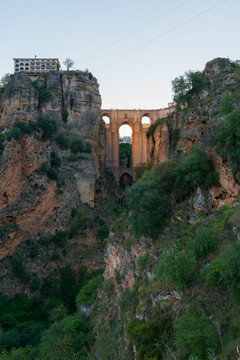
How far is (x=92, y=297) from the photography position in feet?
73.5

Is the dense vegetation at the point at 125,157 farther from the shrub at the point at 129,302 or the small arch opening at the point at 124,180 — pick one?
the shrub at the point at 129,302

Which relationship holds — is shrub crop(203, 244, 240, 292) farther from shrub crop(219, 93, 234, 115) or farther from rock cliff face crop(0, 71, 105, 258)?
rock cliff face crop(0, 71, 105, 258)

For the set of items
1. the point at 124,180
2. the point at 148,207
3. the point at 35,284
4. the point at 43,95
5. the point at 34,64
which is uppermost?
the point at 34,64

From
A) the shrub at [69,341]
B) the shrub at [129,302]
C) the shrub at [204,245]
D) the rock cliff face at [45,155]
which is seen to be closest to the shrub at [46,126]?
the rock cliff face at [45,155]

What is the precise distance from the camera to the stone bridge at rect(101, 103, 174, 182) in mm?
49375

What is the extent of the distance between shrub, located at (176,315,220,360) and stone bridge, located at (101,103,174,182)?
3864 cm

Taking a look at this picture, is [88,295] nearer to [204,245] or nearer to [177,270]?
[177,270]

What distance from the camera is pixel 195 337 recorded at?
916 centimetres

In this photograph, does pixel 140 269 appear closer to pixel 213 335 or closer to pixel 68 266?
pixel 213 335

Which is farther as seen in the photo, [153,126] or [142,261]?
[153,126]

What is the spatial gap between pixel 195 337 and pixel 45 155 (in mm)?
27619

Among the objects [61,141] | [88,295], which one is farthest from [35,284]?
[61,141]

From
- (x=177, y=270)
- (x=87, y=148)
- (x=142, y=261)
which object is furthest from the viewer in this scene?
(x=87, y=148)

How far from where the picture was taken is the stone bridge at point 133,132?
49375 mm
